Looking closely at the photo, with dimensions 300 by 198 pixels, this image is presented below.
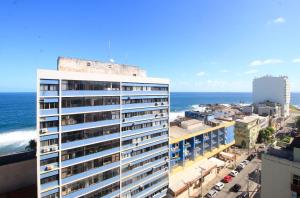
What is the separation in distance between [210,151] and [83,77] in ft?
145

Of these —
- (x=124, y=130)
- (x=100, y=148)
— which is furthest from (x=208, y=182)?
(x=100, y=148)

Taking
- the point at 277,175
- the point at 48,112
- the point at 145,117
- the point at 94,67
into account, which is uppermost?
the point at 94,67

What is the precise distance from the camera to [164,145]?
39375 mm

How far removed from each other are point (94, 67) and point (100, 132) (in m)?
10.5

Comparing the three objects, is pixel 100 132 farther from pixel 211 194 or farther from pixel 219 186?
pixel 219 186

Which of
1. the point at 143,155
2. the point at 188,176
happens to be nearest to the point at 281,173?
the point at 143,155

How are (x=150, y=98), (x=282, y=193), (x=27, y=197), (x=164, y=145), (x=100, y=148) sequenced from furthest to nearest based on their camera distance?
(x=164, y=145) < (x=150, y=98) < (x=27, y=197) < (x=100, y=148) < (x=282, y=193)

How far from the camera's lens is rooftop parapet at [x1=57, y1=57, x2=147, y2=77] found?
2733 cm

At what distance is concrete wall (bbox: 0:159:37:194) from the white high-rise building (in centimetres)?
14363

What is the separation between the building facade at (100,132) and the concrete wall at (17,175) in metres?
13.8

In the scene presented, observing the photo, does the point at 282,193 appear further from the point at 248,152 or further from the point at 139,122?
the point at 248,152

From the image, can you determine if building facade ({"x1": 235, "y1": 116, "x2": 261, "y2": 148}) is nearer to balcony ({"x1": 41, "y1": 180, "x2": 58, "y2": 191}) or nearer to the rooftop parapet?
the rooftop parapet

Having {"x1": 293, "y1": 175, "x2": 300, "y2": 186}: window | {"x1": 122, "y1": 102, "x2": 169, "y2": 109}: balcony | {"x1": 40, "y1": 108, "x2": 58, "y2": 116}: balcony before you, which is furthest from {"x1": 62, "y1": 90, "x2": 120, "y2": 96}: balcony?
{"x1": 293, "y1": 175, "x2": 300, "y2": 186}: window

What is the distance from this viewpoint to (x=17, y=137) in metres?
87.1
